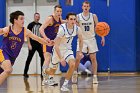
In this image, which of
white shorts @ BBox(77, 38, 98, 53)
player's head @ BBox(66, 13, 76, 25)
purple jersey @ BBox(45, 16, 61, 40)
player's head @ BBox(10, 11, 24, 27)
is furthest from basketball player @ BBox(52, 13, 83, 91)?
player's head @ BBox(10, 11, 24, 27)

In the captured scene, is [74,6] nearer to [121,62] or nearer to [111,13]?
[111,13]

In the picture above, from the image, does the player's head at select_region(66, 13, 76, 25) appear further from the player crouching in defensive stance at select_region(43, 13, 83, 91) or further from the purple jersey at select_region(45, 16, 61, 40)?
the purple jersey at select_region(45, 16, 61, 40)

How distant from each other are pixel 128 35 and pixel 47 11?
3049 millimetres

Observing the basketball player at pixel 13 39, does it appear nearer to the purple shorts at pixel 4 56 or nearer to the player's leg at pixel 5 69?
the purple shorts at pixel 4 56

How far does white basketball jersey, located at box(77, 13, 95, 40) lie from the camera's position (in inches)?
427

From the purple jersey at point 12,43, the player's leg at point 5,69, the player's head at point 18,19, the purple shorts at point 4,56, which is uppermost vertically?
the player's head at point 18,19

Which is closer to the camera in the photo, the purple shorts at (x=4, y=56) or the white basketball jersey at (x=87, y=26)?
the purple shorts at (x=4, y=56)

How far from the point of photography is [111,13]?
14.1m

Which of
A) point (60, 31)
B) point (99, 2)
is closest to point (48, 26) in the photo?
point (60, 31)

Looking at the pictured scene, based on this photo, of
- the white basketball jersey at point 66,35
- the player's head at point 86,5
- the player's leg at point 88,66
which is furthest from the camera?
the player's leg at point 88,66

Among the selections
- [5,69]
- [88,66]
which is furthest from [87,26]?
[5,69]

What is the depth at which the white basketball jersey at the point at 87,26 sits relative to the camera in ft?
35.6

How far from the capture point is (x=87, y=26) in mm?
10883

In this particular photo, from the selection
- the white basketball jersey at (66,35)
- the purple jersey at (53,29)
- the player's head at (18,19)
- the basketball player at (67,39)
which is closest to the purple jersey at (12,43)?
the player's head at (18,19)
